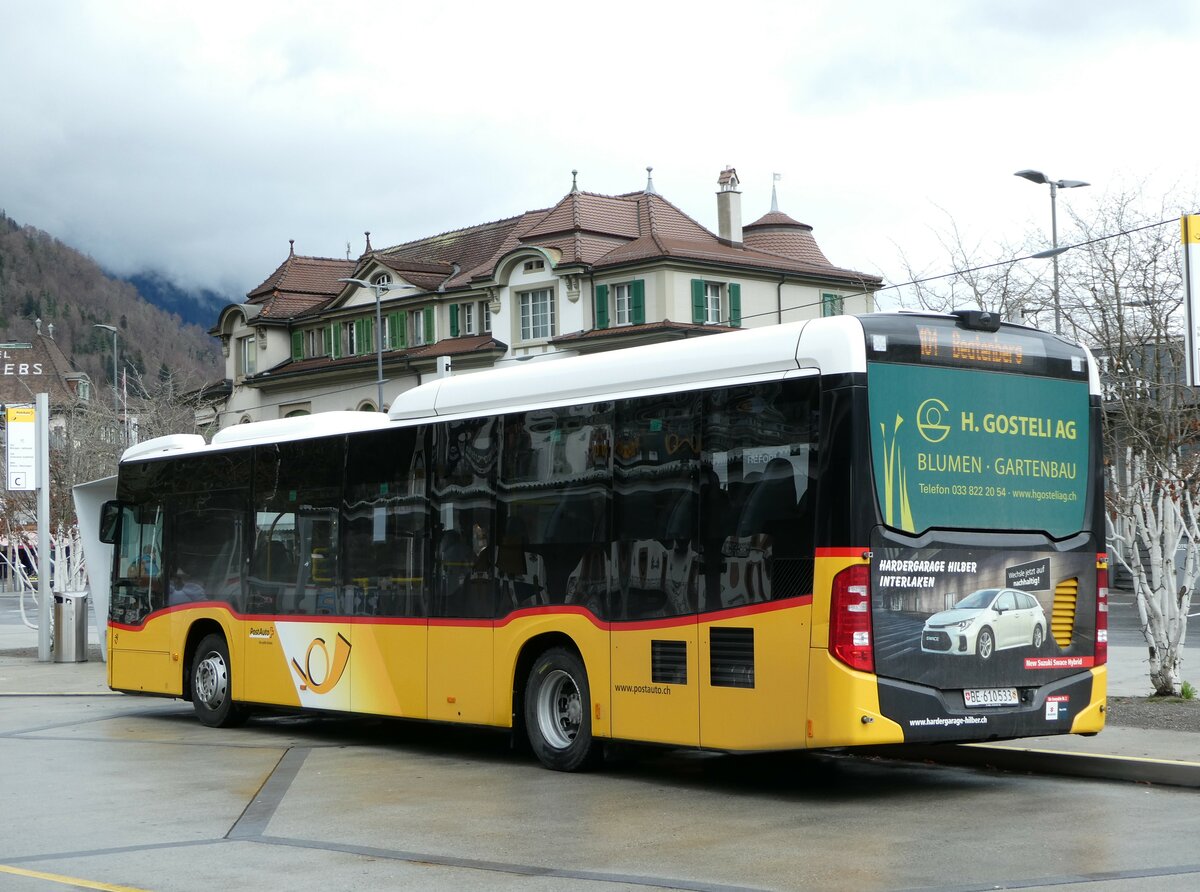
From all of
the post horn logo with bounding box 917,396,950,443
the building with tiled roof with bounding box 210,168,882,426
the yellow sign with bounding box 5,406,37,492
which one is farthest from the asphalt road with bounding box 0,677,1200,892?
the building with tiled roof with bounding box 210,168,882,426

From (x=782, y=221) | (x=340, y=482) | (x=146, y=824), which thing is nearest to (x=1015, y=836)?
(x=146, y=824)

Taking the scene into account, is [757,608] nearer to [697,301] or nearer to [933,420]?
[933,420]

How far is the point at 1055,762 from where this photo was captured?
1209 cm

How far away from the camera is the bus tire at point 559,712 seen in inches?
493

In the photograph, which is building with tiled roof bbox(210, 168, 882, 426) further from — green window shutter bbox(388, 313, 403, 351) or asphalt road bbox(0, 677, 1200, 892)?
asphalt road bbox(0, 677, 1200, 892)

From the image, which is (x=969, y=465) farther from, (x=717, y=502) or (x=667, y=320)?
(x=667, y=320)

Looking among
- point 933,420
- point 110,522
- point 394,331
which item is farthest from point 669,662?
point 394,331

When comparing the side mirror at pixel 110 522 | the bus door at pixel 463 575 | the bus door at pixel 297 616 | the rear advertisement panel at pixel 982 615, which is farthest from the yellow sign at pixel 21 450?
the rear advertisement panel at pixel 982 615

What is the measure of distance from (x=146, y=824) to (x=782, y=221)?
194ft

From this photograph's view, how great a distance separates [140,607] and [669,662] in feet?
27.4

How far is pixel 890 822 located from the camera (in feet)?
33.3

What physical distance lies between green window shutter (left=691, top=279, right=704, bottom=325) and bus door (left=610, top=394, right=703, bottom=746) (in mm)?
48634

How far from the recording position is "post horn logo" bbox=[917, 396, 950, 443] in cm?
1092

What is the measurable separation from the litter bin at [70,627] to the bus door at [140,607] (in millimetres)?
8940
